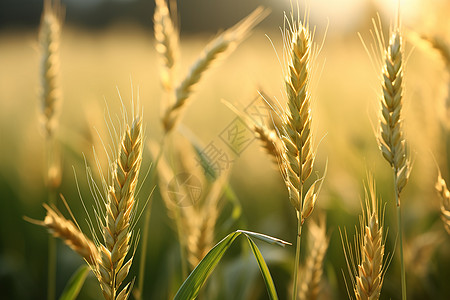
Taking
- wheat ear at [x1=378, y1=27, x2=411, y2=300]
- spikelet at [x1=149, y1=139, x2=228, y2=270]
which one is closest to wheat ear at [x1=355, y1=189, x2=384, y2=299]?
wheat ear at [x1=378, y1=27, x2=411, y2=300]

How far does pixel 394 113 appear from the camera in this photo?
3.24 ft

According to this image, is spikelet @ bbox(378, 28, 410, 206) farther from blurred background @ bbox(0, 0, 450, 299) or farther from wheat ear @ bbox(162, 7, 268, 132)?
wheat ear @ bbox(162, 7, 268, 132)

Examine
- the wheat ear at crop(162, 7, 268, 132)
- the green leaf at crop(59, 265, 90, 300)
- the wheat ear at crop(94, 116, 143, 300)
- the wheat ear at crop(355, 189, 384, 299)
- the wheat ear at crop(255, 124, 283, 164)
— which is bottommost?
the green leaf at crop(59, 265, 90, 300)

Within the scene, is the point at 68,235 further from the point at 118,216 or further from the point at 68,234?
the point at 118,216

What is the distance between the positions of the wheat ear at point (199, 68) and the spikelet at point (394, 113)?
57 cm

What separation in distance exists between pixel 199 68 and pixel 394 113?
2.30ft

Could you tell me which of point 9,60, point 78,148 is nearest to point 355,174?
point 78,148

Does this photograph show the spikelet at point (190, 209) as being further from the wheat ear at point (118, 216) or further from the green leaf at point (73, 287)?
the wheat ear at point (118, 216)

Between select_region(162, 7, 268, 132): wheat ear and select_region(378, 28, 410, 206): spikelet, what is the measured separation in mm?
570

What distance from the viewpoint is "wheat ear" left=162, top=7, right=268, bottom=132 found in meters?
1.48

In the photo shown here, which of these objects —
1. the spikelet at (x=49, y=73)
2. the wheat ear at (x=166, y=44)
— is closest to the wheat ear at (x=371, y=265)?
the wheat ear at (x=166, y=44)

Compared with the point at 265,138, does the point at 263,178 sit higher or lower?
lower

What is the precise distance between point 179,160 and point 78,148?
650 millimetres

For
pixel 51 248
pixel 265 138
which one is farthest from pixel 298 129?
pixel 51 248
